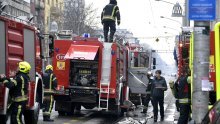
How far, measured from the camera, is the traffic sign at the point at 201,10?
8.78 m

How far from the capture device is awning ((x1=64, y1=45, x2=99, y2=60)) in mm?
16406

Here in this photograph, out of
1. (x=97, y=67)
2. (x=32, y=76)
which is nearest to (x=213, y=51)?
(x=32, y=76)

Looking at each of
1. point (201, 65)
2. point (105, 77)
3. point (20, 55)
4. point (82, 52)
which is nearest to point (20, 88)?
point (20, 55)

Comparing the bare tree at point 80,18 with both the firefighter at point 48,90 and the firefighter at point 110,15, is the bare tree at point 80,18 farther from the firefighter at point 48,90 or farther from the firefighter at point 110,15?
the firefighter at point 48,90

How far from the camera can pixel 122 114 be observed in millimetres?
18812

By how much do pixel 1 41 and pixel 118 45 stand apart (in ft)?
23.0

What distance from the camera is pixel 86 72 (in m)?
17.2

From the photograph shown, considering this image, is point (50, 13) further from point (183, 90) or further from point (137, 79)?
point (183, 90)

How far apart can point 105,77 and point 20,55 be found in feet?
14.8

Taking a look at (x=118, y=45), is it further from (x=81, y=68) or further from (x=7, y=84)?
(x=7, y=84)

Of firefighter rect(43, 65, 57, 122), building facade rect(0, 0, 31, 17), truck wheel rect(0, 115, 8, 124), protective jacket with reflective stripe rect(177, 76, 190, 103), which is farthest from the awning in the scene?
building facade rect(0, 0, 31, 17)

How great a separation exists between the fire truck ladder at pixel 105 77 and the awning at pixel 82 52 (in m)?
0.37

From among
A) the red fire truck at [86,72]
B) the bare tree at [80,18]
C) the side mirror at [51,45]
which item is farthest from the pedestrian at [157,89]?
the bare tree at [80,18]

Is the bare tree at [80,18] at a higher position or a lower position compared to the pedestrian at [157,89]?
higher
